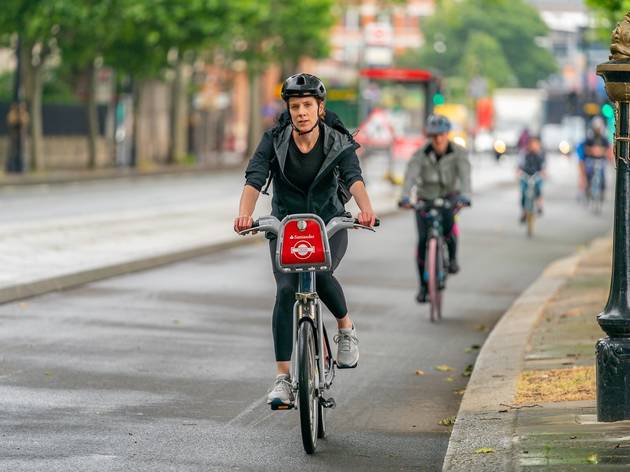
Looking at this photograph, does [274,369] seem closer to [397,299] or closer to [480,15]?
[397,299]

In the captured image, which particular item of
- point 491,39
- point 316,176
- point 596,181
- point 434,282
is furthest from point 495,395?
point 491,39

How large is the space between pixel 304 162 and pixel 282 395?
1154mm

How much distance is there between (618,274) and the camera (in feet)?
27.5

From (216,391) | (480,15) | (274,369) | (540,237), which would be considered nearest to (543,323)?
(274,369)

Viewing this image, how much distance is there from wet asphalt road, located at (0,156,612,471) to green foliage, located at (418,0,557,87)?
122m

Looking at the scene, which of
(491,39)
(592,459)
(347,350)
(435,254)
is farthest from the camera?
(491,39)

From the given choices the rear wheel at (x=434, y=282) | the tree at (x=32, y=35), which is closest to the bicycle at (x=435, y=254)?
the rear wheel at (x=434, y=282)

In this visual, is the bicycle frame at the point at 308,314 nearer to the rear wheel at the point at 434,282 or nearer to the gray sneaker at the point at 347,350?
the gray sneaker at the point at 347,350

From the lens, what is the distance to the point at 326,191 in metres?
8.69

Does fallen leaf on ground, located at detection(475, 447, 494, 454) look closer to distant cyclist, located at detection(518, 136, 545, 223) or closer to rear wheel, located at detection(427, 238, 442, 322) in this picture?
rear wheel, located at detection(427, 238, 442, 322)

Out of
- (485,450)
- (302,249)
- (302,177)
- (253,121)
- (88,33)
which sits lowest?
(253,121)

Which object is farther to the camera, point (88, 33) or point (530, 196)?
point (88, 33)

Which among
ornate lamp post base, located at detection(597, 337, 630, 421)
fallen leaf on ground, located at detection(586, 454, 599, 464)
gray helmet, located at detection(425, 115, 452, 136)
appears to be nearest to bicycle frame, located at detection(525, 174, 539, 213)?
gray helmet, located at detection(425, 115, 452, 136)

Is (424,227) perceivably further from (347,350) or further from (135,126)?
(135,126)
